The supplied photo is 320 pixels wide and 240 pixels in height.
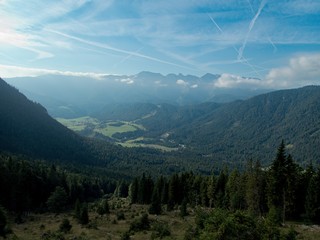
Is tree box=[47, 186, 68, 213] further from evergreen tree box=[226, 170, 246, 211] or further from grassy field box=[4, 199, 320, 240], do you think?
evergreen tree box=[226, 170, 246, 211]

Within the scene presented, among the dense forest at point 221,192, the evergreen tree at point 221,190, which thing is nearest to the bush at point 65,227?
the dense forest at point 221,192

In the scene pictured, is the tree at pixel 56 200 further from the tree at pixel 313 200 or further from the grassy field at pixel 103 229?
the tree at pixel 313 200

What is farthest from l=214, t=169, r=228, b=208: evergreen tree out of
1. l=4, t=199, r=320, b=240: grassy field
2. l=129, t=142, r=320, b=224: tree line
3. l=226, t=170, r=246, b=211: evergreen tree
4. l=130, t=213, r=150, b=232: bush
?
l=130, t=213, r=150, b=232: bush

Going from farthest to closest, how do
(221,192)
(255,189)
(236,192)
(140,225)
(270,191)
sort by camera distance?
(221,192) < (236,192) < (255,189) < (270,191) < (140,225)

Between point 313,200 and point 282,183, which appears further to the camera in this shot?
point 282,183

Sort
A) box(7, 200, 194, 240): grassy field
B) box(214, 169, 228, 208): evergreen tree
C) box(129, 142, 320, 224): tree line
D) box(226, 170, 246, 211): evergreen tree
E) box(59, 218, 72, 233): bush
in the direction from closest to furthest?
box(7, 200, 194, 240): grassy field, box(59, 218, 72, 233): bush, box(129, 142, 320, 224): tree line, box(226, 170, 246, 211): evergreen tree, box(214, 169, 228, 208): evergreen tree

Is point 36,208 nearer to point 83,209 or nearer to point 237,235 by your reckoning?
point 83,209

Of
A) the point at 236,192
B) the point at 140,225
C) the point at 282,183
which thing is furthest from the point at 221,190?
the point at 140,225

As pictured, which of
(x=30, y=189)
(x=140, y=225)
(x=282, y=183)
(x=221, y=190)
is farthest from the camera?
(x=221, y=190)

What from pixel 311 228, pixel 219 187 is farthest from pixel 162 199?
pixel 311 228

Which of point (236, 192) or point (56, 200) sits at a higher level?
point (236, 192)

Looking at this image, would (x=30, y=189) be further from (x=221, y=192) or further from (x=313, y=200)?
(x=313, y=200)

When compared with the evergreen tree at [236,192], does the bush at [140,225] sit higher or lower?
lower
